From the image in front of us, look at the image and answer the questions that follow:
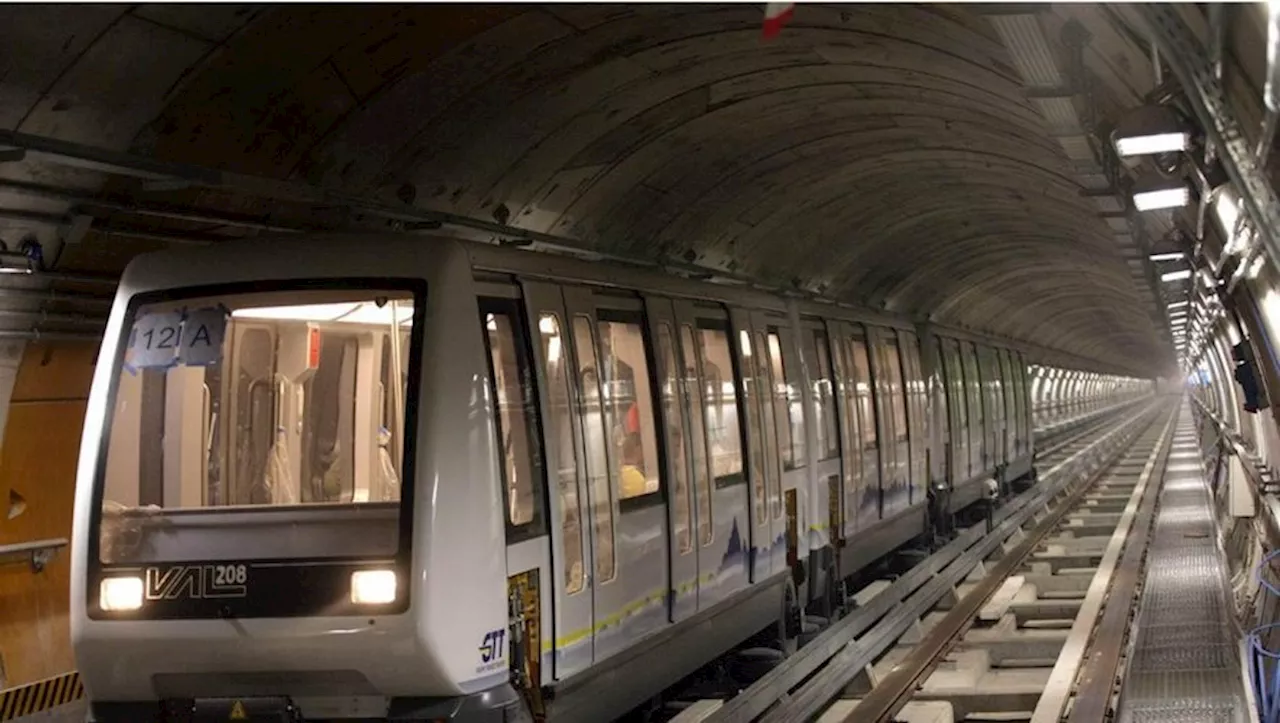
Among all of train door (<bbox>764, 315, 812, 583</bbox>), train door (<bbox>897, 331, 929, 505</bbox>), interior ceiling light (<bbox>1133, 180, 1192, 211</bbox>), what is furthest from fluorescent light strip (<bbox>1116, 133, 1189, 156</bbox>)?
train door (<bbox>897, 331, 929, 505</bbox>)

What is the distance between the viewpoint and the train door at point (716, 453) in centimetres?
900

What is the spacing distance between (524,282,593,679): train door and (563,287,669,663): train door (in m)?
0.08

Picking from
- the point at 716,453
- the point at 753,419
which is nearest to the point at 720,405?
the point at 716,453

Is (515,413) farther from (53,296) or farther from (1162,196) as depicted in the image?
(1162,196)

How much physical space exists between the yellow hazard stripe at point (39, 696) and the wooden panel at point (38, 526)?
7 cm

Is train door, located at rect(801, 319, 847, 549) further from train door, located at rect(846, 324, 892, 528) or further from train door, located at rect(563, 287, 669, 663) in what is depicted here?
train door, located at rect(563, 287, 669, 663)

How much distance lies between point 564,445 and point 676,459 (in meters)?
1.57

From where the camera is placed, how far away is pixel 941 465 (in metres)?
18.0

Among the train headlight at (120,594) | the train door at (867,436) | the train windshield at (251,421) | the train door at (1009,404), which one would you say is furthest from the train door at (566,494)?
the train door at (1009,404)

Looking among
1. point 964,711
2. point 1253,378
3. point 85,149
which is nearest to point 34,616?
point 85,149

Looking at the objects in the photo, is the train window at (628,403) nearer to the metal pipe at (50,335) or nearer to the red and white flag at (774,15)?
the metal pipe at (50,335)

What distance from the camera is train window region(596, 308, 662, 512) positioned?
7.89 meters

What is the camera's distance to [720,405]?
31.5 ft

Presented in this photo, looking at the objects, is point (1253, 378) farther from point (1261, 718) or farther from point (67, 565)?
point (67, 565)
